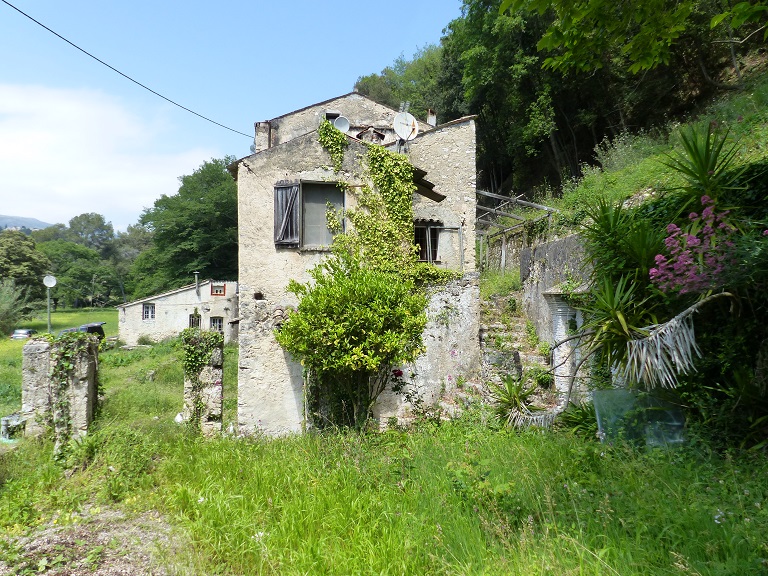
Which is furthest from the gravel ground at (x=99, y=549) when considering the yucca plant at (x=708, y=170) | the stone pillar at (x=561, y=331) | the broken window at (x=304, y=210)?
the stone pillar at (x=561, y=331)

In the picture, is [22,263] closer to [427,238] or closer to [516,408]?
[427,238]

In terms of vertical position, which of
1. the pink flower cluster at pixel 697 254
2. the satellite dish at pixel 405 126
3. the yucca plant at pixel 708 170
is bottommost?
the pink flower cluster at pixel 697 254

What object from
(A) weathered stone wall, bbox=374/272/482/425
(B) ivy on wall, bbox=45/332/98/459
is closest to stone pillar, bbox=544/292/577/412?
(A) weathered stone wall, bbox=374/272/482/425

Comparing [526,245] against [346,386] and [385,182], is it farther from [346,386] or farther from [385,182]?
[346,386]

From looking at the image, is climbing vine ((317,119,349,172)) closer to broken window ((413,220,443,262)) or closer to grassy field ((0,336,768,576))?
broken window ((413,220,443,262))

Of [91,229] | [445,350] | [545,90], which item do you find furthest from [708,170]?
[91,229]

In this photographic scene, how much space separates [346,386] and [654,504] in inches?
223

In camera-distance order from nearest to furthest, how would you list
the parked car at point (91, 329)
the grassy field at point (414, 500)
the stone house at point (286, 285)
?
the grassy field at point (414, 500), the parked car at point (91, 329), the stone house at point (286, 285)

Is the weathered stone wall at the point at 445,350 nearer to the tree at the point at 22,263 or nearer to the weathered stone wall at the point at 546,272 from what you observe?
the weathered stone wall at the point at 546,272

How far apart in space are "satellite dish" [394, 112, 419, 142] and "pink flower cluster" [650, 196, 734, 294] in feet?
28.9

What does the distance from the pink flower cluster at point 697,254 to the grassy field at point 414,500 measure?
5.86 ft

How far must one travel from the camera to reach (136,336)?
27.3 m

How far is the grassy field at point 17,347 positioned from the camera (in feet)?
47.8

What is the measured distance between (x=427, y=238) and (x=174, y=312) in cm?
2117
